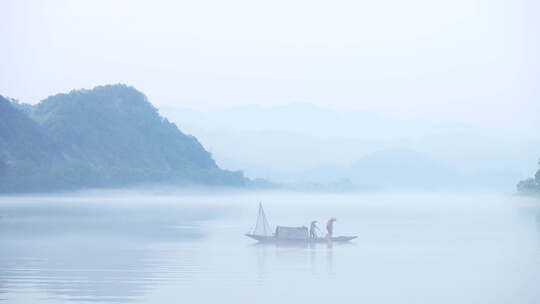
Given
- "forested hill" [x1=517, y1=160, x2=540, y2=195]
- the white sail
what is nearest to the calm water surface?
the white sail

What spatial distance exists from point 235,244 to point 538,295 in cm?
1856

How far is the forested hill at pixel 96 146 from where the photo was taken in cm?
10544

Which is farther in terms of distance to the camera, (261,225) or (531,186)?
A: (531,186)

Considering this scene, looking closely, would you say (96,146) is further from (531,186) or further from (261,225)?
(261,225)

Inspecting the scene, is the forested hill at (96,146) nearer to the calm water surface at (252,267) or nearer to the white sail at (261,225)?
the calm water surface at (252,267)

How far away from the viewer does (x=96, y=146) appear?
124 m

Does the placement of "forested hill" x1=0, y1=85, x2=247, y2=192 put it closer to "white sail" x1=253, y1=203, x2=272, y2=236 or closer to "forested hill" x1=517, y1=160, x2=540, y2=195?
"forested hill" x1=517, y1=160, x2=540, y2=195

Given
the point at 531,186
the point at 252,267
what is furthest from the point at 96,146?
the point at 252,267

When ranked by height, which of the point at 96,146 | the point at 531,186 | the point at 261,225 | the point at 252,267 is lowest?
the point at 252,267

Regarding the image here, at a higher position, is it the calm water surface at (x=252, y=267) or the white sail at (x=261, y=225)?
the white sail at (x=261, y=225)

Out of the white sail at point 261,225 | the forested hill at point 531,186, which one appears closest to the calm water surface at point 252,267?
the white sail at point 261,225

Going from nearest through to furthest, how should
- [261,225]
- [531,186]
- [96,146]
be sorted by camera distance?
[261,225] < [531,186] < [96,146]

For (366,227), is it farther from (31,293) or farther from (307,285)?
(31,293)

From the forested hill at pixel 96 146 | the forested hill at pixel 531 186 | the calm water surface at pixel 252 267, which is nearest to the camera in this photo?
the calm water surface at pixel 252 267
